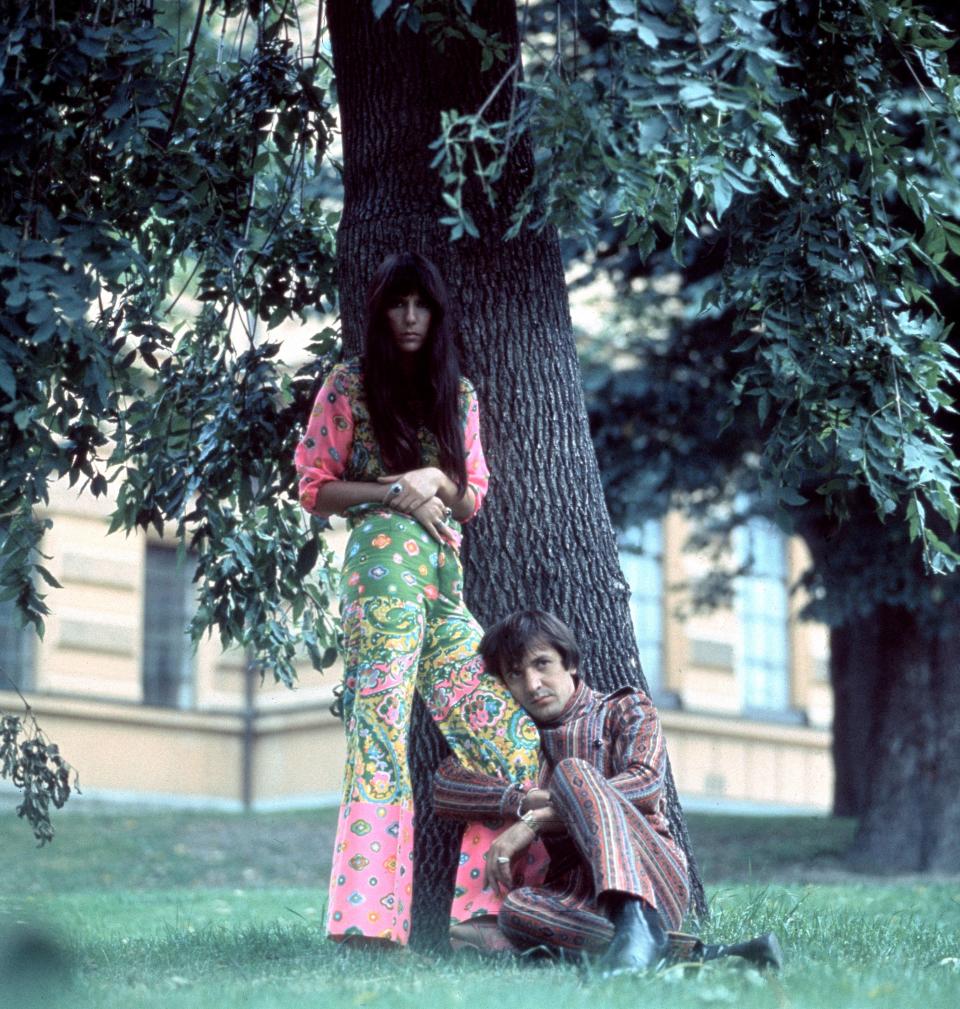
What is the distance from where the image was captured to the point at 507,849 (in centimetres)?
505

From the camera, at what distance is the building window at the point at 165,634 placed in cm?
1916

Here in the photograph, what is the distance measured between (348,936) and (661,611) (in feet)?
57.0

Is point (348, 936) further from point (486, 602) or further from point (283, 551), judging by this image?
point (283, 551)

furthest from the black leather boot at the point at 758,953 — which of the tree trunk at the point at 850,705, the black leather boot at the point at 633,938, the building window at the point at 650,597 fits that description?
the building window at the point at 650,597

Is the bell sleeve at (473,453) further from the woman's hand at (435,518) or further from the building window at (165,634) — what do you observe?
the building window at (165,634)

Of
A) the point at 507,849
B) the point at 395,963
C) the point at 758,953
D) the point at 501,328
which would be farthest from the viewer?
the point at 501,328

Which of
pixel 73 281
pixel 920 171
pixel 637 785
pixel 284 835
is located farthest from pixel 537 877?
pixel 284 835

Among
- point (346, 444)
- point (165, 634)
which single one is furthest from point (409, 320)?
point (165, 634)

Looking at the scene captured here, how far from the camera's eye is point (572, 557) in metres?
6.20

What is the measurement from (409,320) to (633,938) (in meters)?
1.90

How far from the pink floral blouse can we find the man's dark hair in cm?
41

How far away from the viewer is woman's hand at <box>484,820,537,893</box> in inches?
199

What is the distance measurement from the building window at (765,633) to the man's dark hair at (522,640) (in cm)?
1774

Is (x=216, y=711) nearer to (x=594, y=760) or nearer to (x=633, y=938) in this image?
(x=594, y=760)
